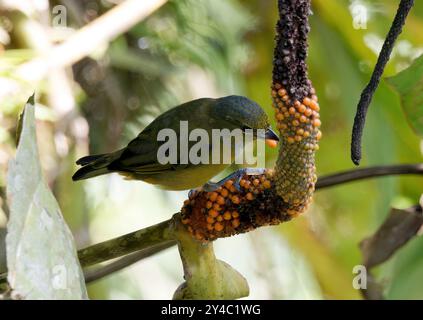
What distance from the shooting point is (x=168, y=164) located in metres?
1.49

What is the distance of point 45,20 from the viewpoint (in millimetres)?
1934

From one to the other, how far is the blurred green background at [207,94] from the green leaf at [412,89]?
0.45 metres

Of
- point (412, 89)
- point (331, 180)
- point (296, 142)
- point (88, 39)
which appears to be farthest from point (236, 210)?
point (88, 39)

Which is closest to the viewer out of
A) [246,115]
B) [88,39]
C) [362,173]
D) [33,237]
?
[33,237]

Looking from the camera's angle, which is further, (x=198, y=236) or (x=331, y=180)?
(x=331, y=180)

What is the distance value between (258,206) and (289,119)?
5.4 inches

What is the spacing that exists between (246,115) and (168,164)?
0.64 ft

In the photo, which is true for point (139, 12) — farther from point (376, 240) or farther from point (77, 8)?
point (376, 240)

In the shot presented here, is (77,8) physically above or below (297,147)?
above

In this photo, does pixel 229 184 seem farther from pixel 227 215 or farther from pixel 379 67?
pixel 379 67

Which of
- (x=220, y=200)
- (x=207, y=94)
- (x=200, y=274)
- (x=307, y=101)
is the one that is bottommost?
(x=200, y=274)

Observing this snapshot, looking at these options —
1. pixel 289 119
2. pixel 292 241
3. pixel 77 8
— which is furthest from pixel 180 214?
pixel 77 8
